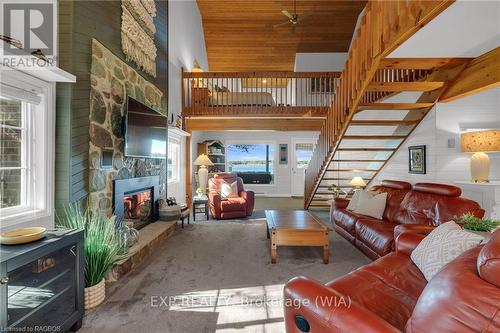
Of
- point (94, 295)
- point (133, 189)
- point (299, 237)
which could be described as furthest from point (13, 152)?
point (299, 237)

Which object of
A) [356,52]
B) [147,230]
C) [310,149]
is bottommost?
[147,230]

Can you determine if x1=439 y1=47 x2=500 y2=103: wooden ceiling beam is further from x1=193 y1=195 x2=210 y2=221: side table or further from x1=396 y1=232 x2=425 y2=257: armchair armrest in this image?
x1=193 y1=195 x2=210 y2=221: side table

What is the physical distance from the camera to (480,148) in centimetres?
331

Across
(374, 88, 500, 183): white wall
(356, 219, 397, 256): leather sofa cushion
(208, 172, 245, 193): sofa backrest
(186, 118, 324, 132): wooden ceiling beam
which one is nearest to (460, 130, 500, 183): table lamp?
(374, 88, 500, 183): white wall

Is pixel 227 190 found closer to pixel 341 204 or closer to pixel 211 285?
pixel 341 204

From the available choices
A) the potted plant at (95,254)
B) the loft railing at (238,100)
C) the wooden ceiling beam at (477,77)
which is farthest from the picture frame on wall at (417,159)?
the potted plant at (95,254)

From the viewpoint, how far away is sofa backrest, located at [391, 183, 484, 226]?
2684 millimetres

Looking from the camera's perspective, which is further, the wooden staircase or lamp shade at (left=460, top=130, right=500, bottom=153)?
lamp shade at (left=460, top=130, right=500, bottom=153)

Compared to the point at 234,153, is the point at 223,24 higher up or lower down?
higher up

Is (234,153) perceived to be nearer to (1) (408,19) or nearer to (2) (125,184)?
(2) (125,184)

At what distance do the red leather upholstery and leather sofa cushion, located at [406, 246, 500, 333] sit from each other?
4.29 meters

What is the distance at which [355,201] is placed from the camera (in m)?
3.96

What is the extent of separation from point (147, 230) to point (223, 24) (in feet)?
21.1

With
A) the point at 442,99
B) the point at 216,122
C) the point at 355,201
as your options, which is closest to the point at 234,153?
the point at 216,122
